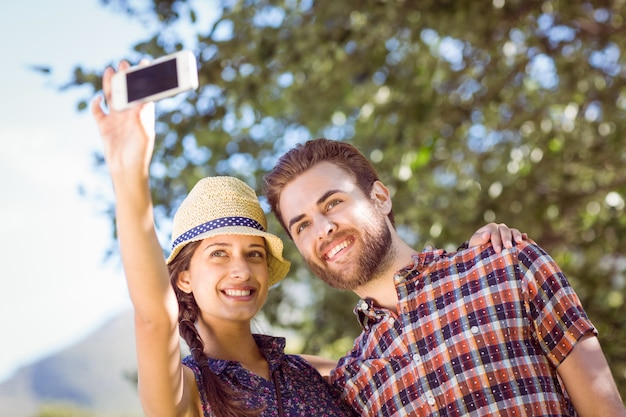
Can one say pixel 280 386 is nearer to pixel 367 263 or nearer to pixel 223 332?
pixel 223 332

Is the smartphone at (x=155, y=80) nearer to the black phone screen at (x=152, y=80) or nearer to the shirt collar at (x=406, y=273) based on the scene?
the black phone screen at (x=152, y=80)

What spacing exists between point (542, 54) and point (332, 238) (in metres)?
4.02

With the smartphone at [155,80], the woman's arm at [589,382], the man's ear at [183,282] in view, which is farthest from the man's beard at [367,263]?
the smartphone at [155,80]

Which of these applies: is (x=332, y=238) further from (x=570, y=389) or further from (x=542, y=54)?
(x=542, y=54)

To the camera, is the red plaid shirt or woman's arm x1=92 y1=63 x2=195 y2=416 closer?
woman's arm x1=92 y1=63 x2=195 y2=416

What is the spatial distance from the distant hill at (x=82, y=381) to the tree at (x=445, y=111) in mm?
7109

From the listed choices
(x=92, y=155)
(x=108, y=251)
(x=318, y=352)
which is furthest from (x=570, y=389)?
(x=318, y=352)

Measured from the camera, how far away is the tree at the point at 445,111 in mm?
5363

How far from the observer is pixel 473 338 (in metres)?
2.74

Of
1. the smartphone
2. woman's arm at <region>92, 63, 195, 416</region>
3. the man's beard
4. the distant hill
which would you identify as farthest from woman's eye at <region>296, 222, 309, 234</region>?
the distant hill

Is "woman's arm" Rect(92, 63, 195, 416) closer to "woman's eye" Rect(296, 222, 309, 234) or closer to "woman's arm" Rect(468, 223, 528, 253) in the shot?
"woman's eye" Rect(296, 222, 309, 234)

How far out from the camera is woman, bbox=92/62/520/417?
2408 mm

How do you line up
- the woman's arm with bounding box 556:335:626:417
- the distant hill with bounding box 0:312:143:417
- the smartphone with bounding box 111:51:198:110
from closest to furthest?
the smartphone with bounding box 111:51:198:110 < the woman's arm with bounding box 556:335:626:417 < the distant hill with bounding box 0:312:143:417

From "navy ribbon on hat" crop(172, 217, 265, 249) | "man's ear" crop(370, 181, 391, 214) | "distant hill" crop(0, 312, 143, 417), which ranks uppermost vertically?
"distant hill" crop(0, 312, 143, 417)
